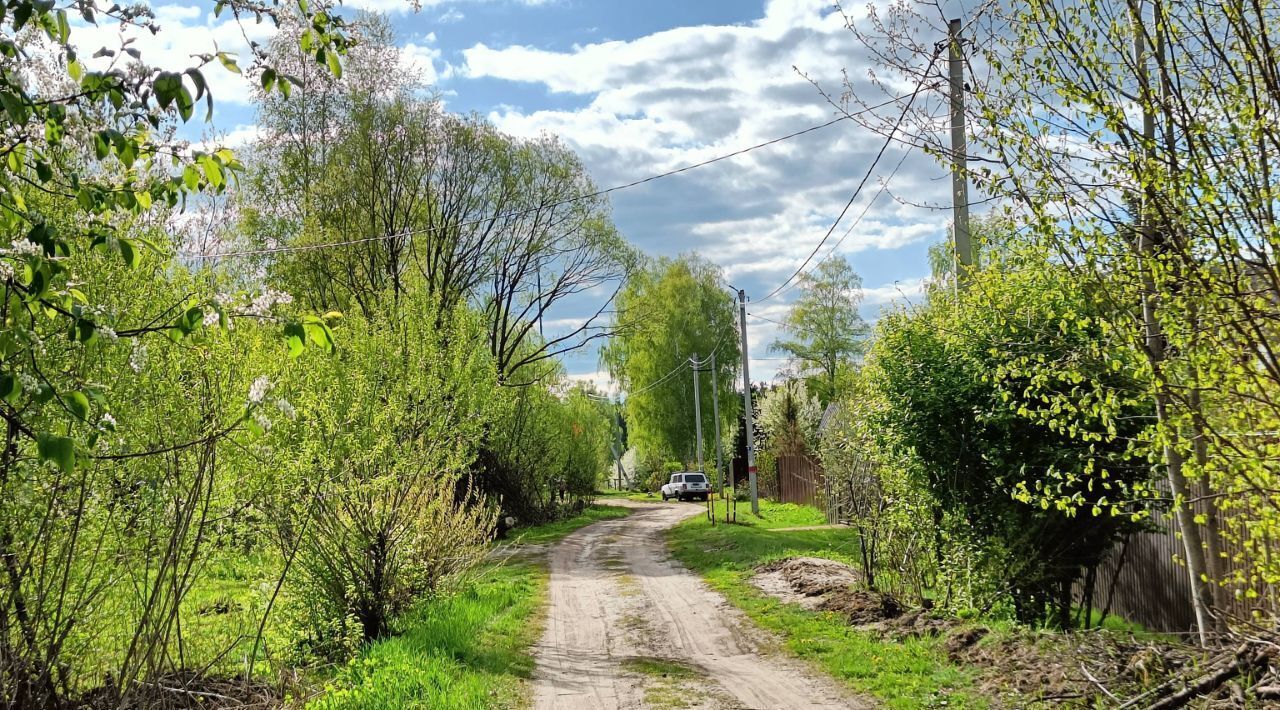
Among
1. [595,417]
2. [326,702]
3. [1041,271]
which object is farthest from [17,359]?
[595,417]

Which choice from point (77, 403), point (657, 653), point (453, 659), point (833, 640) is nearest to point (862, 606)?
point (833, 640)

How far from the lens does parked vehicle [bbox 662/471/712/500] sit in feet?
147

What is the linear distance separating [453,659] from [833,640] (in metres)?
3.96

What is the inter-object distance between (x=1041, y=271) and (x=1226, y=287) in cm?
136

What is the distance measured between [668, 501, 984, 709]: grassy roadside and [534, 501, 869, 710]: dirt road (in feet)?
0.95

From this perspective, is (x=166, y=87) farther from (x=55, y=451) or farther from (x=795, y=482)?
(x=795, y=482)

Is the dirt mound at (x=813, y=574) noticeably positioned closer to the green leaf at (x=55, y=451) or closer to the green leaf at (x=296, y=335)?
the green leaf at (x=296, y=335)

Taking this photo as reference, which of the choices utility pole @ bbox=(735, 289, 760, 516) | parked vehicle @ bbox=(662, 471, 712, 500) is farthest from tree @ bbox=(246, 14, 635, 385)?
parked vehicle @ bbox=(662, 471, 712, 500)

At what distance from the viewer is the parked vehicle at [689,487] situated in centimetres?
4469

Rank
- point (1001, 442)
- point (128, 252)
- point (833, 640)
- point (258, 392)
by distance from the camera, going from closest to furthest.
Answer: point (128, 252)
point (258, 392)
point (1001, 442)
point (833, 640)

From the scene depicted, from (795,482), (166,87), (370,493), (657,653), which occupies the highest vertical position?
(166,87)

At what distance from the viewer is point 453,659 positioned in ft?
28.2

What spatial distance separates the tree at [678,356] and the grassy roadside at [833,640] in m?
29.8

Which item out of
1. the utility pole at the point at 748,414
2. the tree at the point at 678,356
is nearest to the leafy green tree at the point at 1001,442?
the utility pole at the point at 748,414
